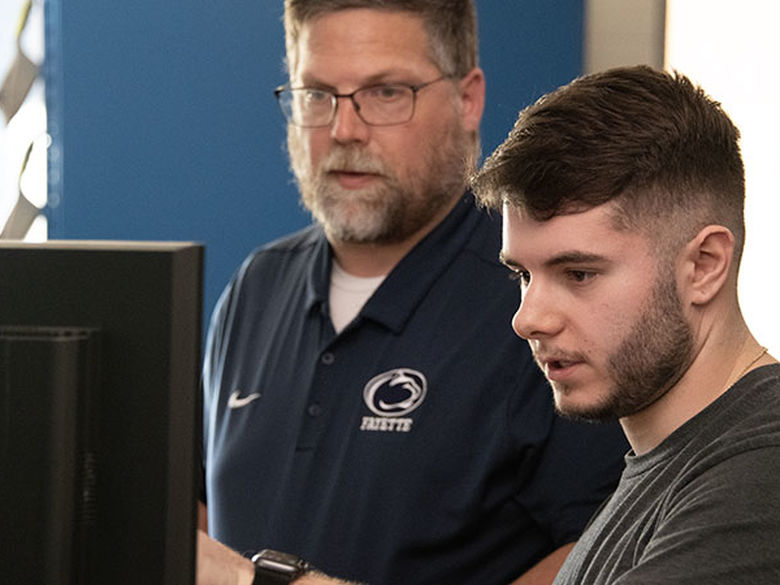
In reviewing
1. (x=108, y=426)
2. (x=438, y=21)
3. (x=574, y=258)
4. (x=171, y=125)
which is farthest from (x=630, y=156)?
(x=171, y=125)

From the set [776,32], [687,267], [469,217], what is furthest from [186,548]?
[776,32]

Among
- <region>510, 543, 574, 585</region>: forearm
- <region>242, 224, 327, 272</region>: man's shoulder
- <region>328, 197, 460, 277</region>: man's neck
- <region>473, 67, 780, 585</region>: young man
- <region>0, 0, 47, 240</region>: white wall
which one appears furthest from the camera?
<region>0, 0, 47, 240</region>: white wall

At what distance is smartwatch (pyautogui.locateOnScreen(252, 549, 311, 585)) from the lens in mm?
1392

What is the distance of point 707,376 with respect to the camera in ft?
3.76

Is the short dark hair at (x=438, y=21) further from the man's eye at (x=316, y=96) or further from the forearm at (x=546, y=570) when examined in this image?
the forearm at (x=546, y=570)

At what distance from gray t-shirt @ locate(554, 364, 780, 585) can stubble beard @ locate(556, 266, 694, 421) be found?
5 centimetres

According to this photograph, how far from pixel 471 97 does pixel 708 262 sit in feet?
2.73

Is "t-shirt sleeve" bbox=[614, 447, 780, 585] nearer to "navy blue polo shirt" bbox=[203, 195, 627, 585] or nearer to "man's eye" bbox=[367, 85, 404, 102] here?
"navy blue polo shirt" bbox=[203, 195, 627, 585]

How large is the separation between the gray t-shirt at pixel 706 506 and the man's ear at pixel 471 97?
0.85m

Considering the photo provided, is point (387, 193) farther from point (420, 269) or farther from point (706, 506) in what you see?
point (706, 506)

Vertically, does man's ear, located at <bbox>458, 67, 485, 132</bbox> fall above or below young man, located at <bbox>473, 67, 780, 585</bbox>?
above

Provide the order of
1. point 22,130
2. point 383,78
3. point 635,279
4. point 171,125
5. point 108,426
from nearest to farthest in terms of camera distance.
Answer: point 108,426, point 635,279, point 383,78, point 171,125, point 22,130

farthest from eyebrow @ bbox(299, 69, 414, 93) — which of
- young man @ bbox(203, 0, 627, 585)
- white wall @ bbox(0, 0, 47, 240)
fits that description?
white wall @ bbox(0, 0, 47, 240)

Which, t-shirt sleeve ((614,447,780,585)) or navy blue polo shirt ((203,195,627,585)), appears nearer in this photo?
t-shirt sleeve ((614,447,780,585))
